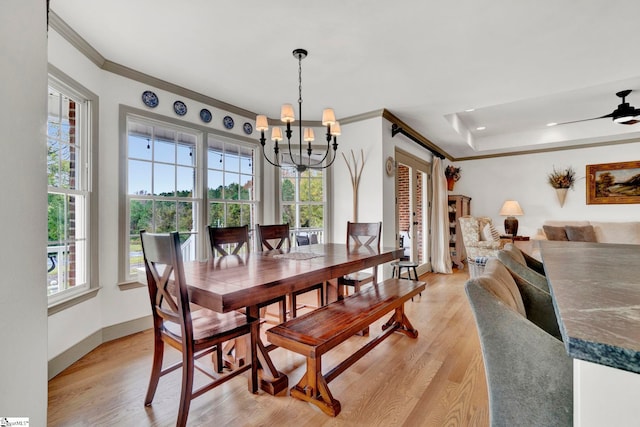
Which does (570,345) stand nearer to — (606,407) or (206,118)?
(606,407)

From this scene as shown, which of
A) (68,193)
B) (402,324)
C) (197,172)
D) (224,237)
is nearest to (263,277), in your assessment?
(224,237)

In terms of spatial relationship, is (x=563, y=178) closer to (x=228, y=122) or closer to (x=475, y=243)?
(x=475, y=243)

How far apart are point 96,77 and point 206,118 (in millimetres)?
1133

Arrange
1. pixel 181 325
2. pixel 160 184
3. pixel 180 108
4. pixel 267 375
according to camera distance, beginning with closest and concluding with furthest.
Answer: pixel 181 325 → pixel 267 375 → pixel 160 184 → pixel 180 108

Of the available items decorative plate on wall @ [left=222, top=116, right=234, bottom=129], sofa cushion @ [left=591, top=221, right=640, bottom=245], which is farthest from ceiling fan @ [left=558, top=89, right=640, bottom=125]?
decorative plate on wall @ [left=222, top=116, right=234, bottom=129]

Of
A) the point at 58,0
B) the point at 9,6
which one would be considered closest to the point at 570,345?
the point at 9,6

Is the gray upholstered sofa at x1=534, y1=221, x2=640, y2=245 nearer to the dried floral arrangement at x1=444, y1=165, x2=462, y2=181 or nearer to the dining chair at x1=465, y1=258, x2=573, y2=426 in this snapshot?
the dried floral arrangement at x1=444, y1=165, x2=462, y2=181

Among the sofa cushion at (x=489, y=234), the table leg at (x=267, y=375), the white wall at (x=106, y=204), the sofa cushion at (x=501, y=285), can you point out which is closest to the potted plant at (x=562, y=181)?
the sofa cushion at (x=489, y=234)

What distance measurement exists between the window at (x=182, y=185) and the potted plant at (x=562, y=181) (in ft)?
20.5

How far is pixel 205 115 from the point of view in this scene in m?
3.57

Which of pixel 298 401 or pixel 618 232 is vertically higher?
pixel 618 232

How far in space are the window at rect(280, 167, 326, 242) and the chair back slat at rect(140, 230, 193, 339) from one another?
2772mm

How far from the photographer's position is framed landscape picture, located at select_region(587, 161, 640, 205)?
18.2 ft

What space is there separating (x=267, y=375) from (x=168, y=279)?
93 centimetres
